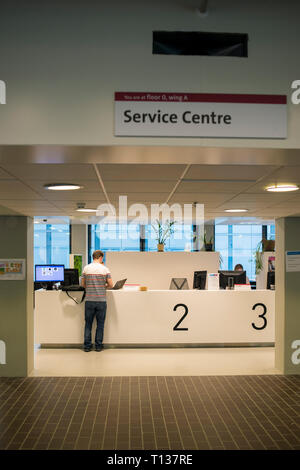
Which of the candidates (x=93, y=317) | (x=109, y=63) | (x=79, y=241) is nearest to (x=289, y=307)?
(x=93, y=317)

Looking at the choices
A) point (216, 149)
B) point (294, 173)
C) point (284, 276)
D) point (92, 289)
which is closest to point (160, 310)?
point (92, 289)

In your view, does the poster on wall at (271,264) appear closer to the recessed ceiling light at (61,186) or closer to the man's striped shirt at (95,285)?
the man's striped shirt at (95,285)

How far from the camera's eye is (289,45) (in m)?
2.28

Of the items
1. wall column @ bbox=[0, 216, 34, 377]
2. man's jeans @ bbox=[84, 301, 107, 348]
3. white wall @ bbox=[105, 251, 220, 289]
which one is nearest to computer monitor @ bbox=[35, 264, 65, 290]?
white wall @ bbox=[105, 251, 220, 289]

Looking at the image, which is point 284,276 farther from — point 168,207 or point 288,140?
point 288,140

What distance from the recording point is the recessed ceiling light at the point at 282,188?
3.54 metres

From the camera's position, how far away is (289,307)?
589 cm

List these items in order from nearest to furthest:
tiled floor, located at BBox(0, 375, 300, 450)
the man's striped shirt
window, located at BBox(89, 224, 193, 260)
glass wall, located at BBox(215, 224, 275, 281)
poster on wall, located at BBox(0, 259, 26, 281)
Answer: tiled floor, located at BBox(0, 375, 300, 450)
poster on wall, located at BBox(0, 259, 26, 281)
the man's striped shirt
window, located at BBox(89, 224, 193, 260)
glass wall, located at BBox(215, 224, 275, 281)

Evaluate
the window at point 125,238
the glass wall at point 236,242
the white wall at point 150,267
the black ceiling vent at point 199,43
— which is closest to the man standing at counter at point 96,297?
the white wall at point 150,267

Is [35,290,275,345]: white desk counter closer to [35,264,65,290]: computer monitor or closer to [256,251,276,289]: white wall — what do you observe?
[256,251,276,289]: white wall

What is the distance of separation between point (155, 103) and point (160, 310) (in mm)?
5526

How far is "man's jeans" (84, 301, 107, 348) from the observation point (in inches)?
272

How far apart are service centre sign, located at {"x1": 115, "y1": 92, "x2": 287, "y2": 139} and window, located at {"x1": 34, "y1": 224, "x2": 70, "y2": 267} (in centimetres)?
1322

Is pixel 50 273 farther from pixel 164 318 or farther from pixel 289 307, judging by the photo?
pixel 289 307
